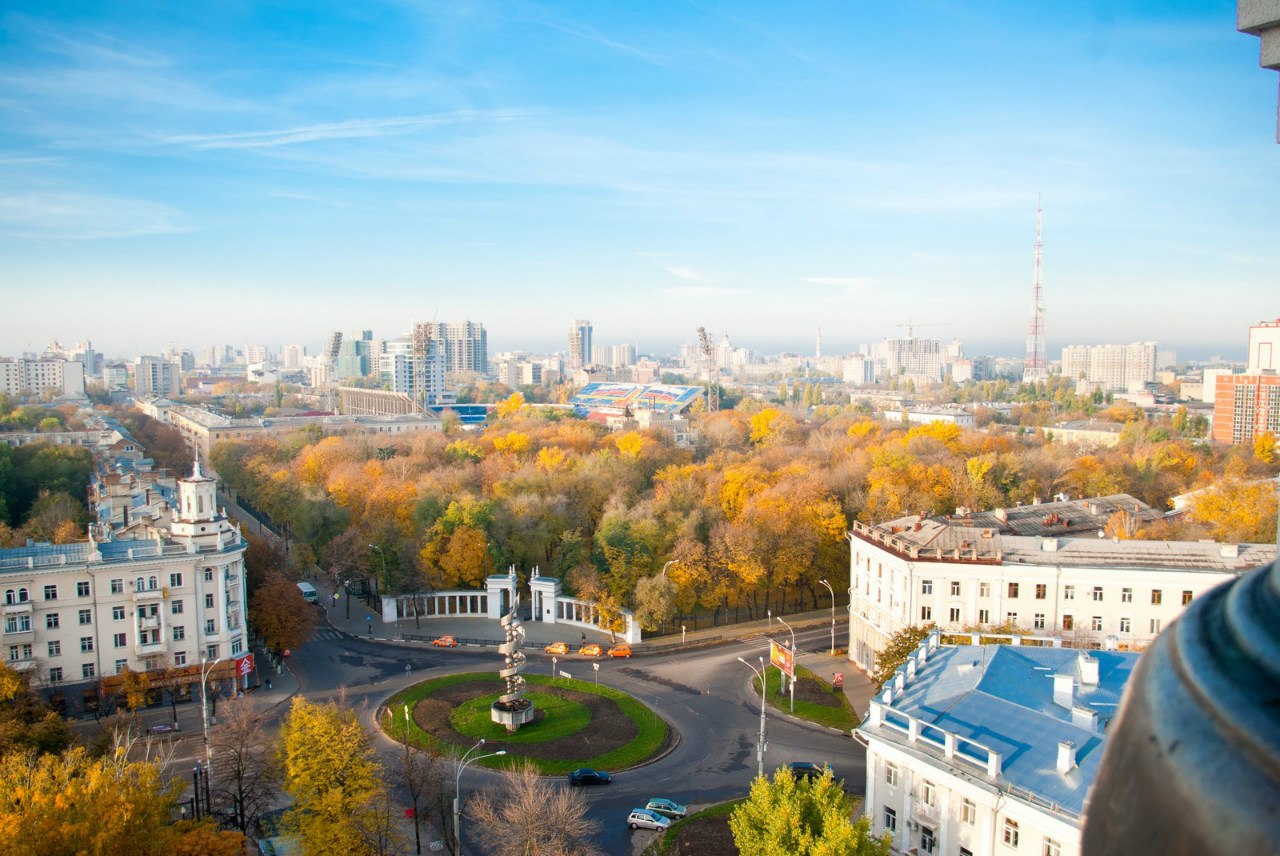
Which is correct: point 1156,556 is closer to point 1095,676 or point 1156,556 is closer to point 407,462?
point 1095,676

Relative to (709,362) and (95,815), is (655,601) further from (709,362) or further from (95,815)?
(709,362)

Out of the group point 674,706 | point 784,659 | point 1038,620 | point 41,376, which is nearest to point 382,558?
point 674,706

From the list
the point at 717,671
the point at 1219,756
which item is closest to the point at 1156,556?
the point at 717,671

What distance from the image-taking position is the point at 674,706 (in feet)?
92.5

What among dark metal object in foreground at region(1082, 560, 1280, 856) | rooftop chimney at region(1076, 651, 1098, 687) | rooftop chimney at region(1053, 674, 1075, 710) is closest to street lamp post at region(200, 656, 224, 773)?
rooftop chimney at region(1053, 674, 1075, 710)

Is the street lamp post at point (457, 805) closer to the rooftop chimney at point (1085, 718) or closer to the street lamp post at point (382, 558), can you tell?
the rooftop chimney at point (1085, 718)

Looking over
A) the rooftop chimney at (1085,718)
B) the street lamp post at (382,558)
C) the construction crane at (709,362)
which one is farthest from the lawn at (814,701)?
the construction crane at (709,362)

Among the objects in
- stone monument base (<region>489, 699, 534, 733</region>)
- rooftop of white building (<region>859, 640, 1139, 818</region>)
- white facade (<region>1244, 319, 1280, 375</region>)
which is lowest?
stone monument base (<region>489, 699, 534, 733</region>)

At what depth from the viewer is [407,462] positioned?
2023 inches

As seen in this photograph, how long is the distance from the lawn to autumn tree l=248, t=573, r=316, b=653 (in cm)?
1510

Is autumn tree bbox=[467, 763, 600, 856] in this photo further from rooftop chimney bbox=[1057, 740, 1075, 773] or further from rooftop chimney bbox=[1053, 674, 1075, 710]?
rooftop chimney bbox=[1053, 674, 1075, 710]

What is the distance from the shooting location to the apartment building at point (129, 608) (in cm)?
2705

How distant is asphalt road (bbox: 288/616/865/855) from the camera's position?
2288 cm

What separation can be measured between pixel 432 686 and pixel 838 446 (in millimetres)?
34914
